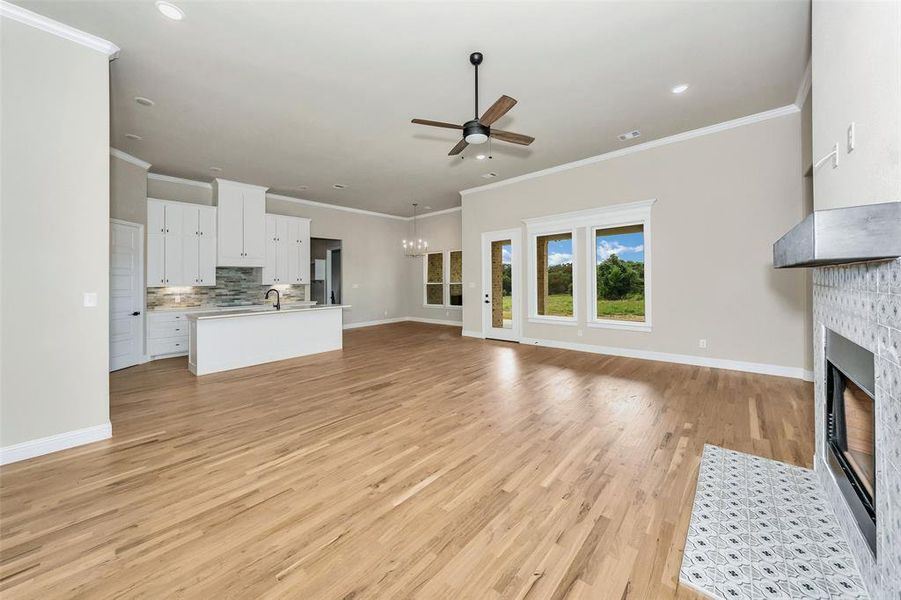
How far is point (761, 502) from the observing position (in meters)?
2.04

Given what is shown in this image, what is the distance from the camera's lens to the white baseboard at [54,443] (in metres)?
2.59

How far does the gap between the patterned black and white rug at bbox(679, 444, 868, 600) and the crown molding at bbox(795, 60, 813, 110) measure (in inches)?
150

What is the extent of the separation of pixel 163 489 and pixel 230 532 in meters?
0.78

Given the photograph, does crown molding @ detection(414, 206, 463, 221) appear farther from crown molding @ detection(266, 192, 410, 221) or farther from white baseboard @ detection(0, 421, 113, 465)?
white baseboard @ detection(0, 421, 113, 465)

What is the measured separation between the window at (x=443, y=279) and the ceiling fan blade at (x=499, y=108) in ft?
20.9

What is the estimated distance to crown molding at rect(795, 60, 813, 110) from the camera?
3528 millimetres

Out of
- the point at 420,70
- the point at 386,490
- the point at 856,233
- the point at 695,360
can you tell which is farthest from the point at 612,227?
the point at 386,490

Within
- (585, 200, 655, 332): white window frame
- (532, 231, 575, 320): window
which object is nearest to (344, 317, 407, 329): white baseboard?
(532, 231, 575, 320): window

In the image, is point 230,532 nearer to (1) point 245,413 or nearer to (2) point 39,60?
(1) point 245,413

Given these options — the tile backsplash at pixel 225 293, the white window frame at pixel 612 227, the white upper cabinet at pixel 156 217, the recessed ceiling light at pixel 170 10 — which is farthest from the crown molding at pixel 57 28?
the white window frame at pixel 612 227

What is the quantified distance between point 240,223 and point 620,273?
725 cm

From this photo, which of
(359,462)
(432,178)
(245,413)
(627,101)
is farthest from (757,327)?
(245,413)

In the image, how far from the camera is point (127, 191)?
5.51m

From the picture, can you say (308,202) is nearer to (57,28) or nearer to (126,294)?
(126,294)
